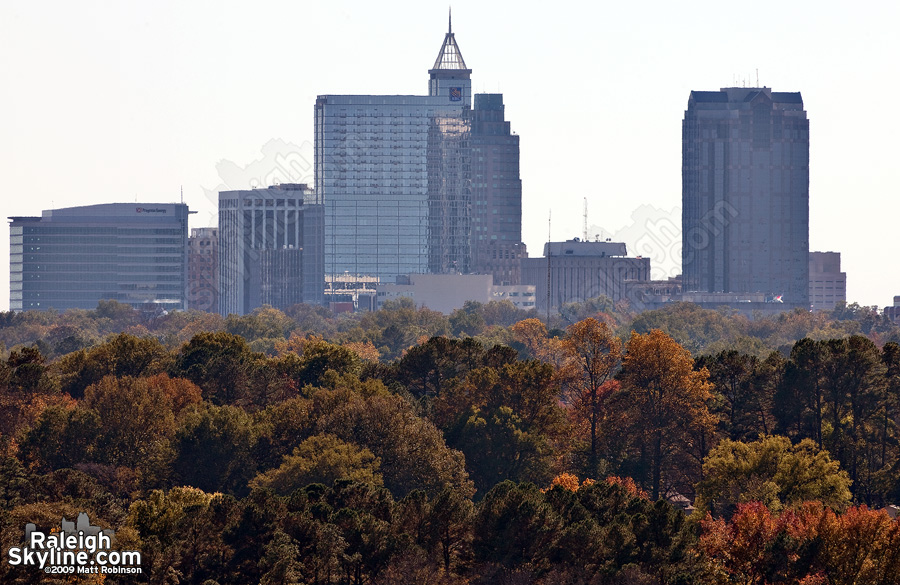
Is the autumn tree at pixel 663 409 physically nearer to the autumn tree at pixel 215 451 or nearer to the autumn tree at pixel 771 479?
the autumn tree at pixel 771 479

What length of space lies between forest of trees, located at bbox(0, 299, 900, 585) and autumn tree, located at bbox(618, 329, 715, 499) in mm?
179

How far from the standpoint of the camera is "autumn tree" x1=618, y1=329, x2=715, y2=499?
130000mm

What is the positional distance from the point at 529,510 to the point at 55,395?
6138 centimetres

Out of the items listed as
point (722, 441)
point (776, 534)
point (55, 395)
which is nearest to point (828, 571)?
point (776, 534)

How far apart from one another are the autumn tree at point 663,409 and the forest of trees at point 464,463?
0.59ft

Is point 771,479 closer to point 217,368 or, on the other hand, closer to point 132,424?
point 132,424

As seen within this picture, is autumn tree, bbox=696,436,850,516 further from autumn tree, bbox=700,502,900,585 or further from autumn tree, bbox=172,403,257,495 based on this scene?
autumn tree, bbox=172,403,257,495

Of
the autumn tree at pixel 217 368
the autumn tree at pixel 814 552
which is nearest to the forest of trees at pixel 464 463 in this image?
the autumn tree at pixel 814 552

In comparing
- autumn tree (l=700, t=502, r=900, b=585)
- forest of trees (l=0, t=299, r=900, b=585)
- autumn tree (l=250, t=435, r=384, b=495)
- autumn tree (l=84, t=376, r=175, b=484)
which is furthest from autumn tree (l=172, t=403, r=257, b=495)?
autumn tree (l=700, t=502, r=900, b=585)

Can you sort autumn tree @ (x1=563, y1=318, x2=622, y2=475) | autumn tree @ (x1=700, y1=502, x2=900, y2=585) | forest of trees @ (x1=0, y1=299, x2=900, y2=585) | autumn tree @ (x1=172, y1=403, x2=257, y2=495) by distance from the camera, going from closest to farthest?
autumn tree @ (x1=700, y1=502, x2=900, y2=585) < forest of trees @ (x1=0, y1=299, x2=900, y2=585) < autumn tree @ (x1=172, y1=403, x2=257, y2=495) < autumn tree @ (x1=563, y1=318, x2=622, y2=475)

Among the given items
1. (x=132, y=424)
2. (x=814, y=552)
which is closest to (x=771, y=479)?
(x=814, y=552)

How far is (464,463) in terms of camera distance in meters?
124

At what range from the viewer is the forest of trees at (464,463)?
3509 inches

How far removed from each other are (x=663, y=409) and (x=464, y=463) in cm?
1881
